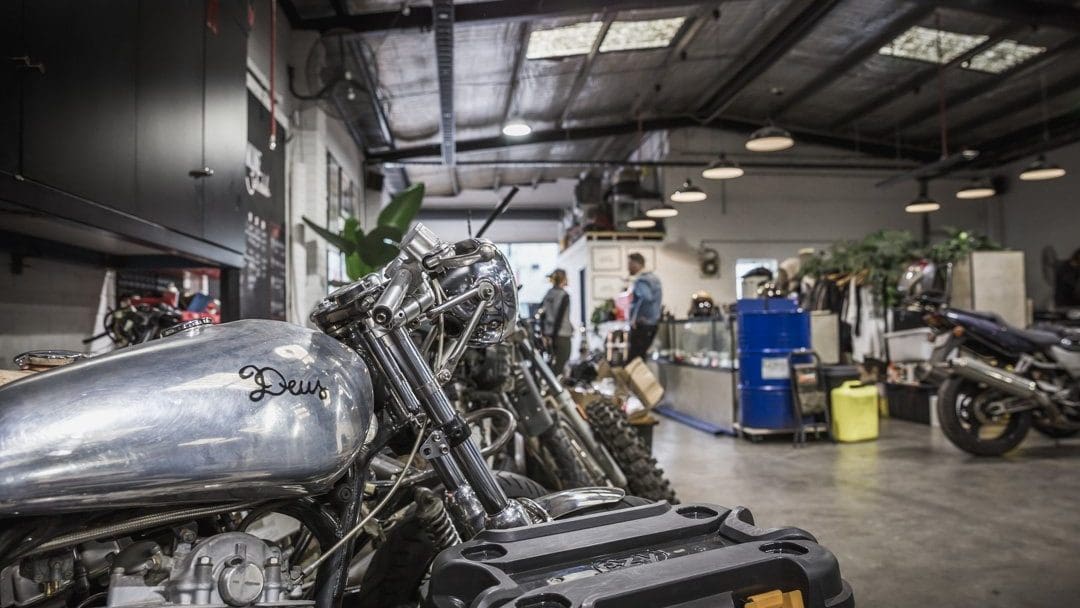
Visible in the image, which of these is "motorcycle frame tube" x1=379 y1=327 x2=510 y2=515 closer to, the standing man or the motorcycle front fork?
the motorcycle front fork

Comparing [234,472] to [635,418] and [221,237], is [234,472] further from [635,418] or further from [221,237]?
[635,418]

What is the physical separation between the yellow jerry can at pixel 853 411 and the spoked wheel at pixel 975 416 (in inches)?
30.7

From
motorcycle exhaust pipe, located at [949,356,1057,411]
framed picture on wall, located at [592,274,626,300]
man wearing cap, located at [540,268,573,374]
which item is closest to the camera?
Answer: motorcycle exhaust pipe, located at [949,356,1057,411]

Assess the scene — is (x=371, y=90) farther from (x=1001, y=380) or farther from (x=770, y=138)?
(x=1001, y=380)

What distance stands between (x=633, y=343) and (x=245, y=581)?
21.9 feet

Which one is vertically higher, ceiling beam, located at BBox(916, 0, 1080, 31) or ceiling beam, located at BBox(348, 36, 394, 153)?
ceiling beam, located at BBox(916, 0, 1080, 31)

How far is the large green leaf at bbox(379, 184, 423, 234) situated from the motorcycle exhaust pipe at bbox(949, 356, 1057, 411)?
3.88 m

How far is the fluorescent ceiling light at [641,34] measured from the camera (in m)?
7.41

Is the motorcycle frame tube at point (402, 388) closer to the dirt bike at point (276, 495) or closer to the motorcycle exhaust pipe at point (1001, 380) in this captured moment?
the dirt bike at point (276, 495)

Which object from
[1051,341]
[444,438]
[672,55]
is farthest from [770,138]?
[444,438]

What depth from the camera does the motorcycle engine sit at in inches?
33.8

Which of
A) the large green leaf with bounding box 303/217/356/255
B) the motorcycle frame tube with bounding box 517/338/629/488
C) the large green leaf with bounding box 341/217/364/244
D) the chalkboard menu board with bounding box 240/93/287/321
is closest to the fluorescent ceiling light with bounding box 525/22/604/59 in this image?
the chalkboard menu board with bounding box 240/93/287/321

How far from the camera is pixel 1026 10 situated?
6598 mm

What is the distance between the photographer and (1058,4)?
675cm
